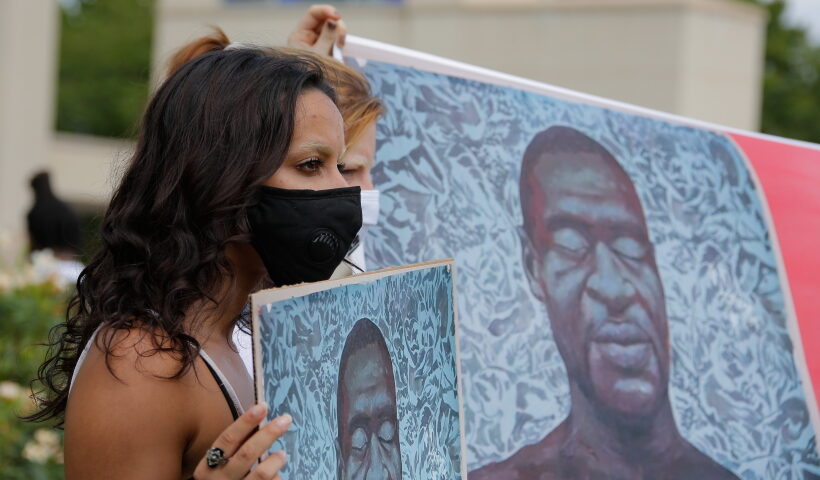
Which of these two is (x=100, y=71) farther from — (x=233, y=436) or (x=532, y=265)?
(x=233, y=436)

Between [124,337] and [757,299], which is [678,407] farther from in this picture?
[124,337]

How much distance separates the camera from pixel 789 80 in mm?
32562

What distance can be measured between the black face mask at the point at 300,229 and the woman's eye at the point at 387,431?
0.25 metres

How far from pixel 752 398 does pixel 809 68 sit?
3217 centimetres

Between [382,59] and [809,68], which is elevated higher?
[809,68]

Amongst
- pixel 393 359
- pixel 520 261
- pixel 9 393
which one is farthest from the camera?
pixel 9 393

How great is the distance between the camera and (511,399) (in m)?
2.41

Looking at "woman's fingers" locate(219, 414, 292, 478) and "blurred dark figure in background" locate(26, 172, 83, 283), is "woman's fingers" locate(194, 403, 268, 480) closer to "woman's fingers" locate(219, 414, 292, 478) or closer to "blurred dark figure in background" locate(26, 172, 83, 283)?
"woman's fingers" locate(219, 414, 292, 478)

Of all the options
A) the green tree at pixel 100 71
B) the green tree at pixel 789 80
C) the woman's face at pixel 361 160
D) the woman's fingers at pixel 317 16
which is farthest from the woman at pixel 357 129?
the green tree at pixel 100 71

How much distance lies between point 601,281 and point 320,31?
862 millimetres

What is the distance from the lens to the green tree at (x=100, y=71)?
1561 inches

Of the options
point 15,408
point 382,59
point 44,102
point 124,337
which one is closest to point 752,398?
point 382,59

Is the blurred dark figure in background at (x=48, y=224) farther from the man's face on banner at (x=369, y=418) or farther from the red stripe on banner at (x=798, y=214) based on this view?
the man's face on banner at (x=369, y=418)

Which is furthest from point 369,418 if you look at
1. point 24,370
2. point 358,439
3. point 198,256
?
point 24,370
